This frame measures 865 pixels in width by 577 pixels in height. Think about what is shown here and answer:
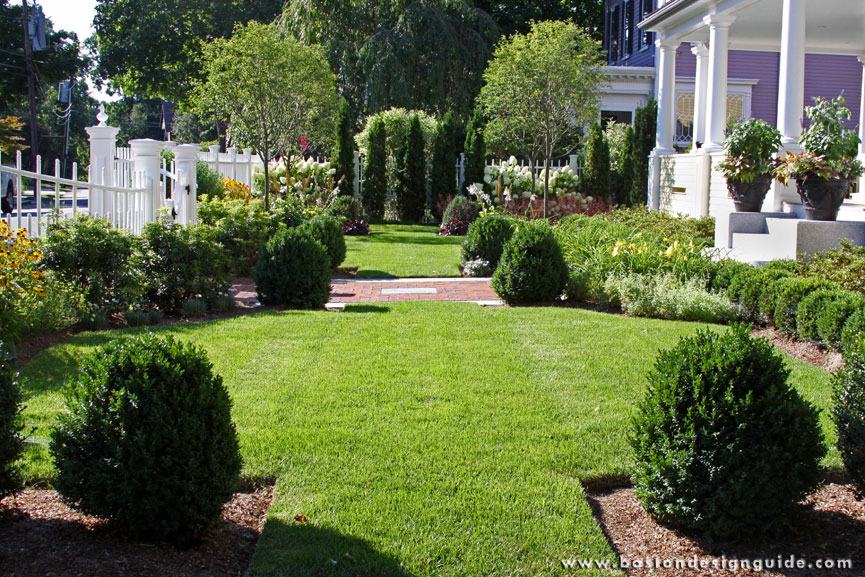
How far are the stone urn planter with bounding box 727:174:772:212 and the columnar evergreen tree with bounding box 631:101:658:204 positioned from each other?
6.93m

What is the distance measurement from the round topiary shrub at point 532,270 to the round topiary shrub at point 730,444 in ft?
17.1

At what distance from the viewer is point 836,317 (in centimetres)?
641

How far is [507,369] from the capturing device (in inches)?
235

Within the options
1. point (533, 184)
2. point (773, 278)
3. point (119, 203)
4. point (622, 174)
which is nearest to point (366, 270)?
point (119, 203)

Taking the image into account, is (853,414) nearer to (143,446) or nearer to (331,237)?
(143,446)

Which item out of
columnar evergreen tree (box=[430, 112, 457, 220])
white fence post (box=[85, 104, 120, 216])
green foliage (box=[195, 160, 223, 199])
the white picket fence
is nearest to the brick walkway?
the white picket fence

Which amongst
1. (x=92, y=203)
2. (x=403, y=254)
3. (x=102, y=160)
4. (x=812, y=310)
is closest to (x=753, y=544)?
(x=812, y=310)

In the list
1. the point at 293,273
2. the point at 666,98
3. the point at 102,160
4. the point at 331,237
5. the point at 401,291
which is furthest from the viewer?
the point at 666,98

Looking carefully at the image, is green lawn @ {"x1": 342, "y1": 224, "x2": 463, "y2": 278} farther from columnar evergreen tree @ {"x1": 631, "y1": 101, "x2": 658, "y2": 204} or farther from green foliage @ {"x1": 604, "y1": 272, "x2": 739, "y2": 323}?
columnar evergreen tree @ {"x1": 631, "y1": 101, "x2": 658, "y2": 204}

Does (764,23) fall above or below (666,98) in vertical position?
above

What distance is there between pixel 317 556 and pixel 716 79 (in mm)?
13224

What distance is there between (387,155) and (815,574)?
2053 cm

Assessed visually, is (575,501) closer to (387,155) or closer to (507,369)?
(507,369)

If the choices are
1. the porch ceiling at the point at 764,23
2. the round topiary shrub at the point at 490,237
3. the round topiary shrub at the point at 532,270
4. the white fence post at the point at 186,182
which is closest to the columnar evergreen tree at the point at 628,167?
the porch ceiling at the point at 764,23
